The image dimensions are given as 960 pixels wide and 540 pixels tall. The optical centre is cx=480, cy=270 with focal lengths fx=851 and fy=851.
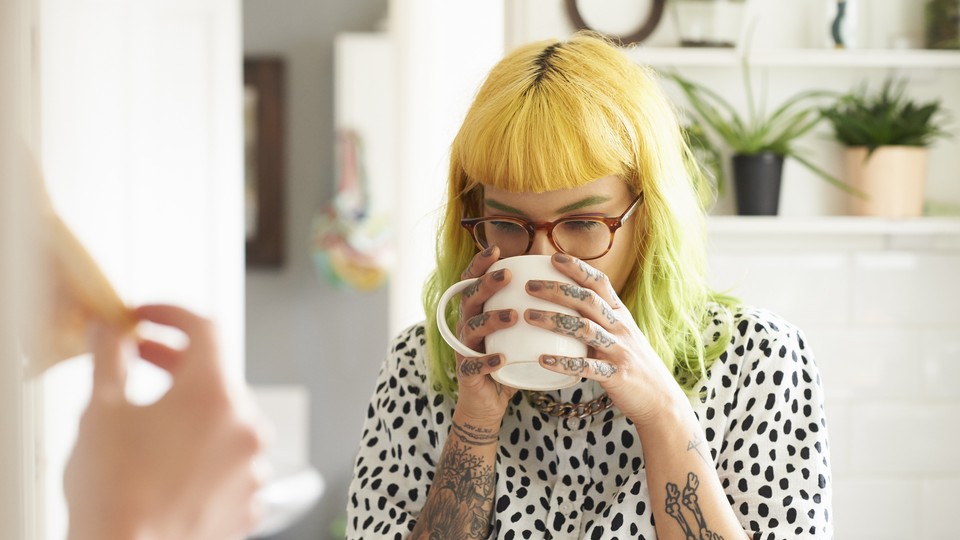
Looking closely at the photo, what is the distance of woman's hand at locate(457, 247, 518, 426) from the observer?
70 cm

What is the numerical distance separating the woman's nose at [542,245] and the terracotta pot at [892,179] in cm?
82

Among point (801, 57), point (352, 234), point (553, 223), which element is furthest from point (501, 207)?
point (352, 234)

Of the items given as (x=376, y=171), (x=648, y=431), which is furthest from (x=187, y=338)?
(x=376, y=171)

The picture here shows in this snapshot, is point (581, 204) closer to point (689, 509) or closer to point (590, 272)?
point (590, 272)

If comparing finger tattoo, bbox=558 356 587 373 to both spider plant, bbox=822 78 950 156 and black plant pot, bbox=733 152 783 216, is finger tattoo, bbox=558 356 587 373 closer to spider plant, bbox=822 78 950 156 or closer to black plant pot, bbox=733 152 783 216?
black plant pot, bbox=733 152 783 216

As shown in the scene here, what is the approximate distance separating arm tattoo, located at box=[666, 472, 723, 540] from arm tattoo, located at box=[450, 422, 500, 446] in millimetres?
171

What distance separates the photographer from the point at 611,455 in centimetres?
89

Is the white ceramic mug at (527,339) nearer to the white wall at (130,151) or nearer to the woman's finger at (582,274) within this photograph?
the woman's finger at (582,274)

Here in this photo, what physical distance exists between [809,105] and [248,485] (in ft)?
4.63

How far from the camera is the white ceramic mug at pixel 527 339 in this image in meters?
0.68

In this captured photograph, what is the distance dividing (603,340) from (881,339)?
3.05 ft

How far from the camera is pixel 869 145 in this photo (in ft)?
4.43

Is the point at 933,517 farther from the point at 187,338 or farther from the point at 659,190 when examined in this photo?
the point at 187,338

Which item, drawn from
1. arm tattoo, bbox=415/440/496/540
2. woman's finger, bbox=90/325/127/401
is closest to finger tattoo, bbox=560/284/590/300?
arm tattoo, bbox=415/440/496/540
